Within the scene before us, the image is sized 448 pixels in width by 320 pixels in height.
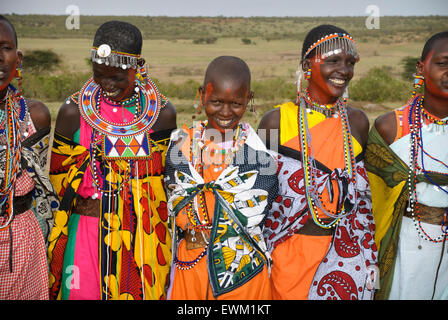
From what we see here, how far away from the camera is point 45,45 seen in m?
28.2

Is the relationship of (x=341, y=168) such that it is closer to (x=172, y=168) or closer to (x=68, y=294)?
(x=172, y=168)

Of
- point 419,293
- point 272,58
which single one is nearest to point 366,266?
point 419,293

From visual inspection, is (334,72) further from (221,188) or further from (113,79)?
(113,79)

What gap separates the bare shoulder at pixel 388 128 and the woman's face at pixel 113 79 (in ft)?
5.82

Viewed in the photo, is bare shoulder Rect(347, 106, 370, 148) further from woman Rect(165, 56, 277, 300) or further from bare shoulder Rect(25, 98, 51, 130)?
bare shoulder Rect(25, 98, 51, 130)

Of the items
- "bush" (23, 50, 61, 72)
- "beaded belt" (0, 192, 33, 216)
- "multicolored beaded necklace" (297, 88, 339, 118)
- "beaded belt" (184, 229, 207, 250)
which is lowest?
"beaded belt" (184, 229, 207, 250)

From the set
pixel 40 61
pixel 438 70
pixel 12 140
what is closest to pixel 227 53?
pixel 40 61

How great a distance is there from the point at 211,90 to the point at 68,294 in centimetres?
160

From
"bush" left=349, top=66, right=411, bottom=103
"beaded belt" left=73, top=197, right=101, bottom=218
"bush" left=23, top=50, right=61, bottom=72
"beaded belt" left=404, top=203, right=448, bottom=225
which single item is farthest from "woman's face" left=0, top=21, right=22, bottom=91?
"bush" left=23, top=50, right=61, bottom=72

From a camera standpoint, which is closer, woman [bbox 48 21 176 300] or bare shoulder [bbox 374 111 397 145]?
woman [bbox 48 21 176 300]

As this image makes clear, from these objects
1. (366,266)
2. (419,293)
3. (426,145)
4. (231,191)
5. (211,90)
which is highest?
(211,90)

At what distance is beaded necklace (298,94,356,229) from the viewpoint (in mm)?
3098

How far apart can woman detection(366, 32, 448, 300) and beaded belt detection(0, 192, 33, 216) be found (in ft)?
7.77

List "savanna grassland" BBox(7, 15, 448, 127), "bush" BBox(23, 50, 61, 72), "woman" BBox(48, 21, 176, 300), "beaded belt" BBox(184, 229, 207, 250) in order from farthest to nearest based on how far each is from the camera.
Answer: "bush" BBox(23, 50, 61, 72) → "savanna grassland" BBox(7, 15, 448, 127) → "woman" BBox(48, 21, 176, 300) → "beaded belt" BBox(184, 229, 207, 250)
